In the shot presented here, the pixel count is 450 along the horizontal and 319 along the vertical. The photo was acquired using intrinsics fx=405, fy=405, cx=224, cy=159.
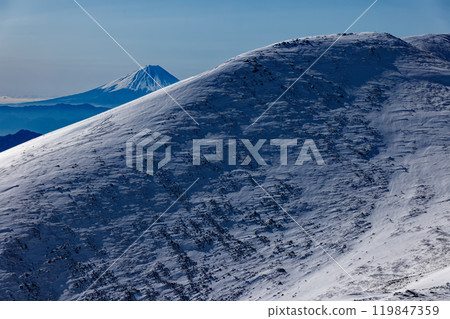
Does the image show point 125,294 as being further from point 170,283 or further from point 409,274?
point 409,274

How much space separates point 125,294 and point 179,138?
49.9 ft

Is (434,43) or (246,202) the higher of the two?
(434,43)

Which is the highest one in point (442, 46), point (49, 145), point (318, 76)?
point (442, 46)

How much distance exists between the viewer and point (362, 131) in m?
35.8

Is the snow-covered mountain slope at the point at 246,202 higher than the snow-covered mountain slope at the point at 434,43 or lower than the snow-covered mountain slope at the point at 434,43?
lower

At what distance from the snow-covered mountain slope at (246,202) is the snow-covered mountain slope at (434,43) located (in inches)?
2989

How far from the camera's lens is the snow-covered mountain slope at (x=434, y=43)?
109 metres

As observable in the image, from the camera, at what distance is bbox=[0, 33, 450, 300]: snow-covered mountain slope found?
71.4ft

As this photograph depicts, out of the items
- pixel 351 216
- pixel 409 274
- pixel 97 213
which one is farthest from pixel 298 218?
pixel 97 213

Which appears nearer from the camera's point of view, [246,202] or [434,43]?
[246,202]

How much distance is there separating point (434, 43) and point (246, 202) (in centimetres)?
10967

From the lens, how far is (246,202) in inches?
1114

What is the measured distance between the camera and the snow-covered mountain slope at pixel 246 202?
21750mm

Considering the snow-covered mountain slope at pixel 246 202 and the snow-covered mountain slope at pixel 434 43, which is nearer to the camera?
the snow-covered mountain slope at pixel 246 202
